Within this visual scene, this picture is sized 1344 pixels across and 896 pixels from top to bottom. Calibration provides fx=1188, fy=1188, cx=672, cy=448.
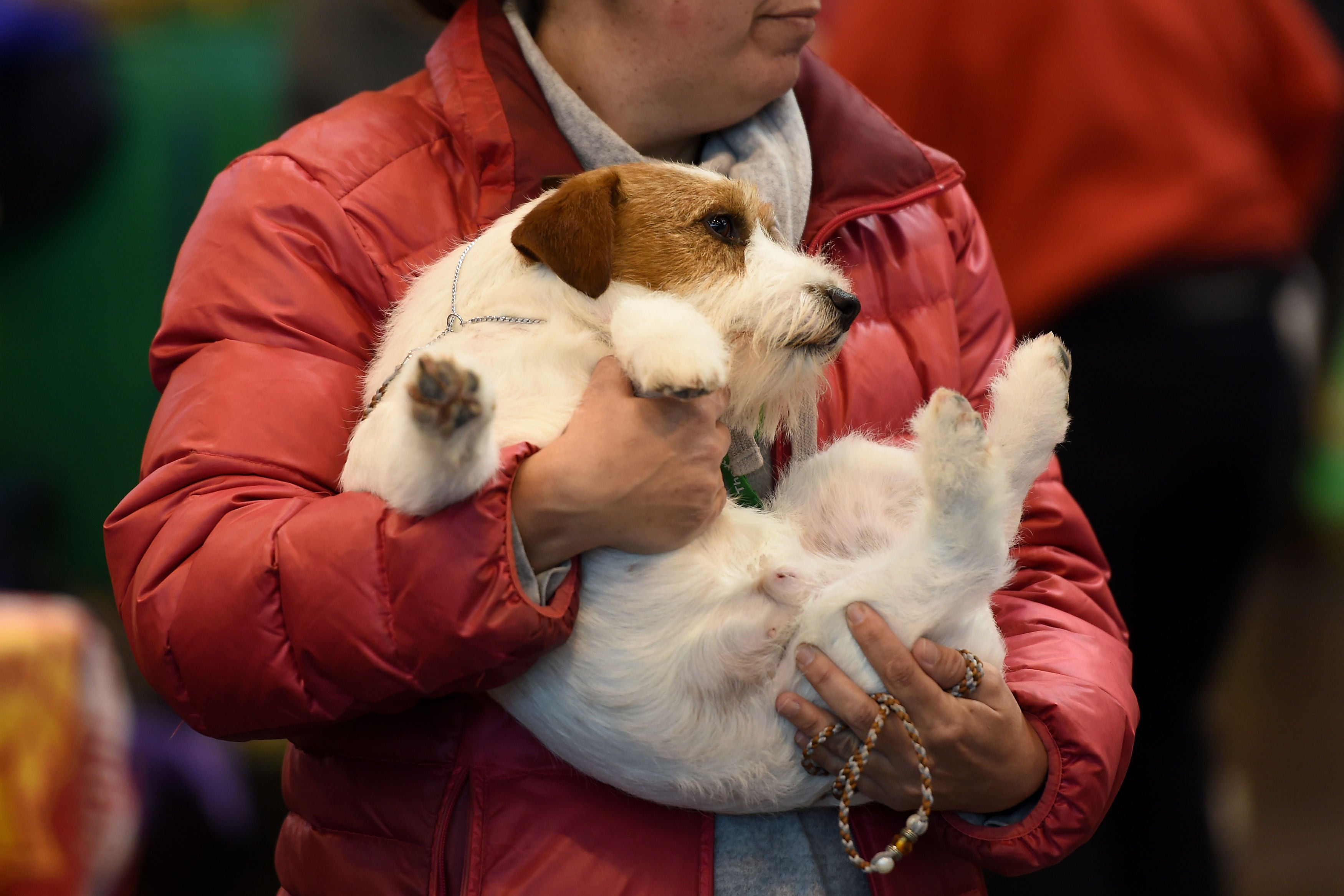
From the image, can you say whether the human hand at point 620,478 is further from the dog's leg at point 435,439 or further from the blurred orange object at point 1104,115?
the blurred orange object at point 1104,115

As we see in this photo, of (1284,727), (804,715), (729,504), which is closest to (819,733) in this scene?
(804,715)

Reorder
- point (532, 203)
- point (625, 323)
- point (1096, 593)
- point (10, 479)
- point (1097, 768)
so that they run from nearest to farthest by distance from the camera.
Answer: point (625, 323) → point (1097, 768) → point (532, 203) → point (1096, 593) → point (10, 479)

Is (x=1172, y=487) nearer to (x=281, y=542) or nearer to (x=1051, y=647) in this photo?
(x=1051, y=647)

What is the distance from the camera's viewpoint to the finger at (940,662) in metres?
1.46

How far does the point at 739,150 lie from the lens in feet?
6.26

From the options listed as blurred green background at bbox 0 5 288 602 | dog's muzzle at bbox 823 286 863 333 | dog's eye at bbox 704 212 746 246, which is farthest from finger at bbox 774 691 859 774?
blurred green background at bbox 0 5 288 602

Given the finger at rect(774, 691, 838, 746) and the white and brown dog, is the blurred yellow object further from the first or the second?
the finger at rect(774, 691, 838, 746)

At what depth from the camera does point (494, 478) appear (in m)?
1.32

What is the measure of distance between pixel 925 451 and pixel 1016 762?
41 cm

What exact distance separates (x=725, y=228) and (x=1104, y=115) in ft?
4.41

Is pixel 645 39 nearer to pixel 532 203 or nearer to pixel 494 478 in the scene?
pixel 532 203

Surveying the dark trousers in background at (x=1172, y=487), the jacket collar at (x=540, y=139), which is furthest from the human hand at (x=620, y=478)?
the dark trousers in background at (x=1172, y=487)

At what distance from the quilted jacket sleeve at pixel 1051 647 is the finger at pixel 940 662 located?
0.16 metres

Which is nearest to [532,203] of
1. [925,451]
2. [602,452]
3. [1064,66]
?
[602,452]
